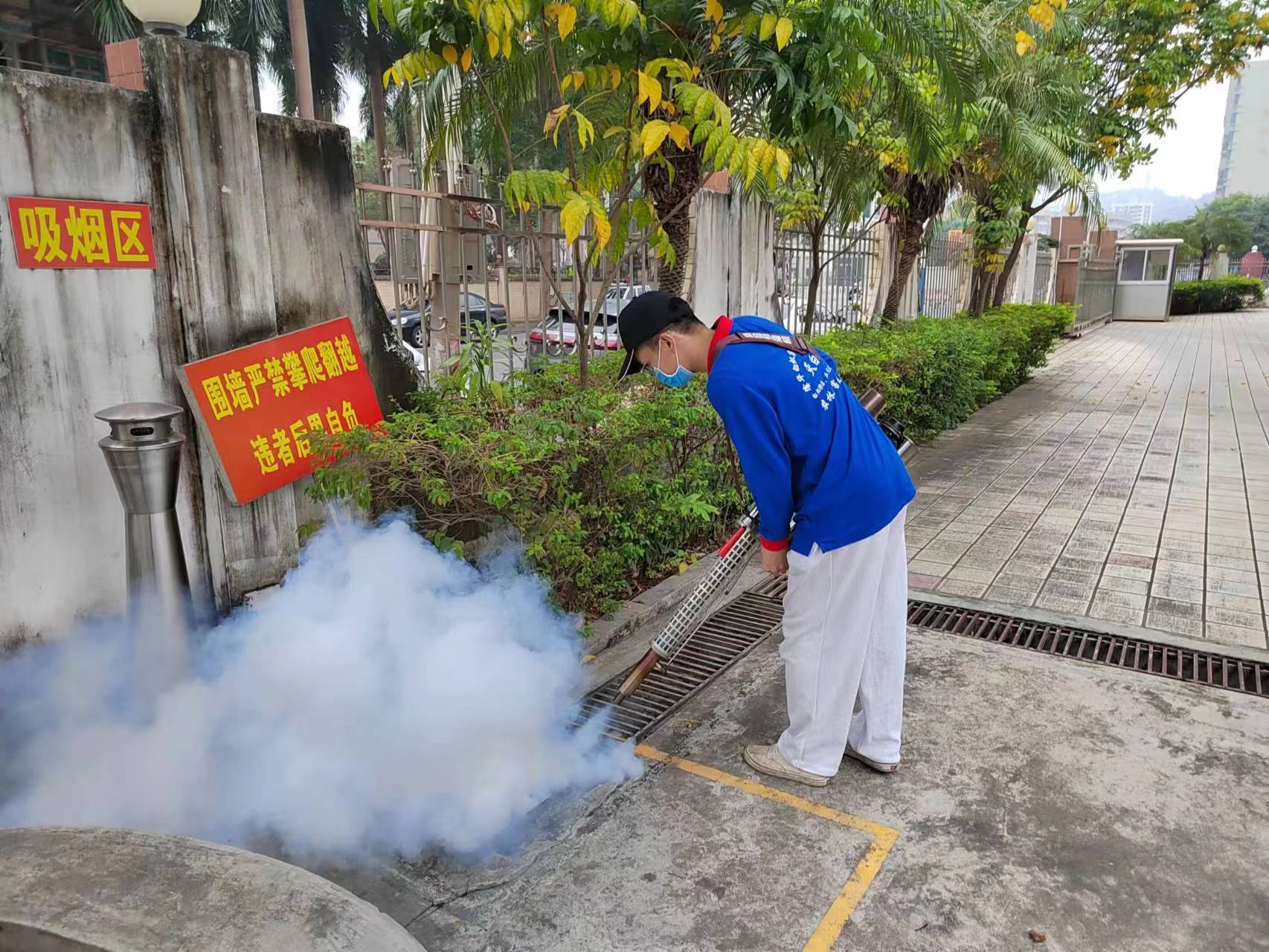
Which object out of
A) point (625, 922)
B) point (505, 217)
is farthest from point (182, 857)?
point (505, 217)

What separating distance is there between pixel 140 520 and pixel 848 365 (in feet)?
15.2

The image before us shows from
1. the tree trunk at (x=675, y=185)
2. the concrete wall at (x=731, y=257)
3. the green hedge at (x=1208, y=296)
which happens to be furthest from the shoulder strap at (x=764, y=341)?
the green hedge at (x=1208, y=296)

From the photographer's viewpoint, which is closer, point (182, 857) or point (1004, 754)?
point (182, 857)

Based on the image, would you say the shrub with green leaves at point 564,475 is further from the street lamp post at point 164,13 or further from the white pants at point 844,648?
the street lamp post at point 164,13

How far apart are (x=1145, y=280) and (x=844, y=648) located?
30.2m

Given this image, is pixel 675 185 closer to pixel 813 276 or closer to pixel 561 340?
pixel 561 340

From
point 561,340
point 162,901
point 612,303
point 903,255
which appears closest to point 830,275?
point 903,255

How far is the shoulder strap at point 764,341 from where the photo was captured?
9.16 ft

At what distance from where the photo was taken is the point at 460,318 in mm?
5047

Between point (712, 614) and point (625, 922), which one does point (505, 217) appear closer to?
point (712, 614)

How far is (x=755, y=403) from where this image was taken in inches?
106

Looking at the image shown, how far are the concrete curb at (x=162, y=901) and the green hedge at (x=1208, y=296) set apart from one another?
120 ft

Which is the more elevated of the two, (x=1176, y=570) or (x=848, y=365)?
(x=848, y=365)

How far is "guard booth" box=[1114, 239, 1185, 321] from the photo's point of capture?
26.9 m
